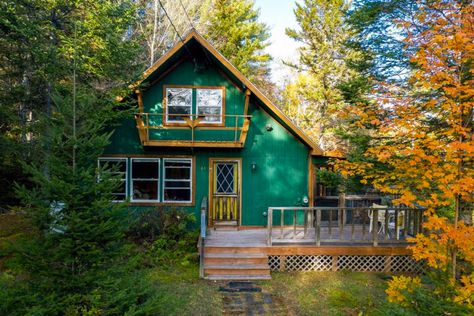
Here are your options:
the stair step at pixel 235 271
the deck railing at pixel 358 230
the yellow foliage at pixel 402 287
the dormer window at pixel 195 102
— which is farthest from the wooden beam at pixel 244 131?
the yellow foliage at pixel 402 287

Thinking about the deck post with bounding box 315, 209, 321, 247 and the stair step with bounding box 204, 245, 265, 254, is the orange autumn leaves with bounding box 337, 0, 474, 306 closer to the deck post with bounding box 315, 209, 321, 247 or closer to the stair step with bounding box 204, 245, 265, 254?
the deck post with bounding box 315, 209, 321, 247

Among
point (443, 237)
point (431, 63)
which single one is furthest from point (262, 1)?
point (443, 237)

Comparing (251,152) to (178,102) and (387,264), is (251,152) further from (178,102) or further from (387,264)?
(387,264)

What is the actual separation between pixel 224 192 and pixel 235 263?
10.3 ft

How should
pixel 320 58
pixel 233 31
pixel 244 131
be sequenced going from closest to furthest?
1. pixel 244 131
2. pixel 320 58
3. pixel 233 31

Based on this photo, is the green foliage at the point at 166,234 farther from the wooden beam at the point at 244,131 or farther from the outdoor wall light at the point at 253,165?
the wooden beam at the point at 244,131

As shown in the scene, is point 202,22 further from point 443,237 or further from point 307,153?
point 443,237

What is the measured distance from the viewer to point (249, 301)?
671cm

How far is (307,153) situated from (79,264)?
850cm

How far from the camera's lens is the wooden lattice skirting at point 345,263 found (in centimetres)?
888

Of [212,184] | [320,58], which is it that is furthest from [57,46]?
[320,58]

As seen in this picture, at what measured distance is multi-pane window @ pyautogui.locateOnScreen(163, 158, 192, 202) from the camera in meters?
11.1

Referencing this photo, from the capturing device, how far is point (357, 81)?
10.2 m

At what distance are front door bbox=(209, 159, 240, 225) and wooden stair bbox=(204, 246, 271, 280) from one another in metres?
2.29
